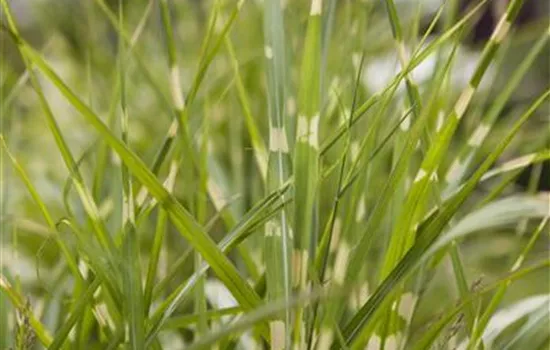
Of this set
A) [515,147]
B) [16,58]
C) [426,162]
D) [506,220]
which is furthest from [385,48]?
[506,220]

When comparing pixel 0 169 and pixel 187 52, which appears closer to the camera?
pixel 0 169

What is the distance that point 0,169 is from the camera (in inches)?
27.7

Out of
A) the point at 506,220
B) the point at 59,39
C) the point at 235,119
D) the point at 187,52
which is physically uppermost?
the point at 59,39

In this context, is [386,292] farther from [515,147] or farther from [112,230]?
[515,147]

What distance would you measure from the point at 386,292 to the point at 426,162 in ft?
0.24

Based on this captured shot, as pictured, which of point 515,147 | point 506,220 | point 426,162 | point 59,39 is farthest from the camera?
point 59,39

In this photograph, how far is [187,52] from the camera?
171 centimetres

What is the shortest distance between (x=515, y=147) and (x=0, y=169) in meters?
0.97

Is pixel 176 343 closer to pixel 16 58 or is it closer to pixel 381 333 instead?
pixel 381 333

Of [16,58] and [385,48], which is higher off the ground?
[16,58]

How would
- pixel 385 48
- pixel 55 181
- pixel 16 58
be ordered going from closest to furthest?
pixel 55 181, pixel 385 48, pixel 16 58

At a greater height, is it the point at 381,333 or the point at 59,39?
the point at 59,39

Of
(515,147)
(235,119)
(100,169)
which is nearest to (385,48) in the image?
(515,147)

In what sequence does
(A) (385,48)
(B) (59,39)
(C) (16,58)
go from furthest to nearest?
(C) (16,58) → (B) (59,39) → (A) (385,48)
